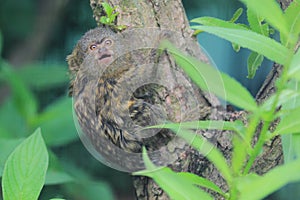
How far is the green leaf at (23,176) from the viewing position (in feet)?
2.77

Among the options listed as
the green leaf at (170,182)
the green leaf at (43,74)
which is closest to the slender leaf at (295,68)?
the green leaf at (170,182)

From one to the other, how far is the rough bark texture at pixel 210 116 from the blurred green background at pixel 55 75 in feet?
2.53

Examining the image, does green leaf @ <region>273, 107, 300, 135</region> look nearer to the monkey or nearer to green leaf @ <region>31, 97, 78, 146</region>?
the monkey

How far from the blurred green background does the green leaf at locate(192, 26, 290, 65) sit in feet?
3.83

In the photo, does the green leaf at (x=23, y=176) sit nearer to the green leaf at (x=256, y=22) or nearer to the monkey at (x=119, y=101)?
the monkey at (x=119, y=101)

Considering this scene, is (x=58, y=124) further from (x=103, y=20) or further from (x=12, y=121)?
(x=103, y=20)

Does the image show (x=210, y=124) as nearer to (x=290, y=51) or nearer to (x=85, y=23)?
(x=290, y=51)

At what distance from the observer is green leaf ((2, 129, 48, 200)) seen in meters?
0.84

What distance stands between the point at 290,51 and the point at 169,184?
0.48 ft

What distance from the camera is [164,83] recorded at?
1.01 m

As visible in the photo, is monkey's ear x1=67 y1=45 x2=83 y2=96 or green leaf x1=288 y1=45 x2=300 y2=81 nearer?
green leaf x1=288 y1=45 x2=300 y2=81

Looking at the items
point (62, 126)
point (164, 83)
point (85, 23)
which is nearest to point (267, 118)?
point (164, 83)

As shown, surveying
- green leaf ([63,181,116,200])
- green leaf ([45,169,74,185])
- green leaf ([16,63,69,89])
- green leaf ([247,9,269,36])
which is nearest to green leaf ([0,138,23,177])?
green leaf ([45,169,74,185])

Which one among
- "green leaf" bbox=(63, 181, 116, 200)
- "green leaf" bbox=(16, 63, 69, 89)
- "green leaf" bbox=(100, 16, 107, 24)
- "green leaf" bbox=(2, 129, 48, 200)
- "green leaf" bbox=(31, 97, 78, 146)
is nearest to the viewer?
"green leaf" bbox=(2, 129, 48, 200)
